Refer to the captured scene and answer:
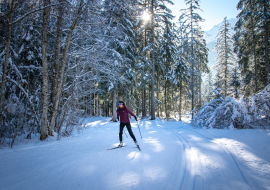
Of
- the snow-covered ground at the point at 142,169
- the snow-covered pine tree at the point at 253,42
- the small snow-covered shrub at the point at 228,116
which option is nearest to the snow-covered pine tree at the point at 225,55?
the snow-covered pine tree at the point at 253,42

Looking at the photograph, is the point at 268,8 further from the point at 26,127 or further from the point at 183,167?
the point at 26,127

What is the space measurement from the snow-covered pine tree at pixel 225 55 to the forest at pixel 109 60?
0.15m

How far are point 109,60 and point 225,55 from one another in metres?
20.3

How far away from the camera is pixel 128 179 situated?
2.88m

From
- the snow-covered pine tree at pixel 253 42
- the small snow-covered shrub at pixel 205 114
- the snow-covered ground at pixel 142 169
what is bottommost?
the snow-covered ground at pixel 142 169

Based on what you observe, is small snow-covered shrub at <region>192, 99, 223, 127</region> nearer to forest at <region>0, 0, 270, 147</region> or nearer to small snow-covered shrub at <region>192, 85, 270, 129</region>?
forest at <region>0, 0, 270, 147</region>

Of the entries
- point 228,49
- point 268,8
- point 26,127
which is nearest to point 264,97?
point 268,8

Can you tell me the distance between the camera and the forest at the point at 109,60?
21.6 feet

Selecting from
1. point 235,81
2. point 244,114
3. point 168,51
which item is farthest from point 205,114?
point 235,81

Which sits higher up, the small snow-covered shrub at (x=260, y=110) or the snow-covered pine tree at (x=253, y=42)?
the snow-covered pine tree at (x=253, y=42)

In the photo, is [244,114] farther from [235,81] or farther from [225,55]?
[225,55]

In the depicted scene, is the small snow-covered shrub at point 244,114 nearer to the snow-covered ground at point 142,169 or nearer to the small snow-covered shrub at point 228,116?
the small snow-covered shrub at point 228,116

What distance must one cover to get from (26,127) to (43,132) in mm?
2815

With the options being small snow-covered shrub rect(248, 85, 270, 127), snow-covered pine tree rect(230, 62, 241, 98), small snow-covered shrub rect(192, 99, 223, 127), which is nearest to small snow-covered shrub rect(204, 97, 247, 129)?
small snow-covered shrub rect(248, 85, 270, 127)
